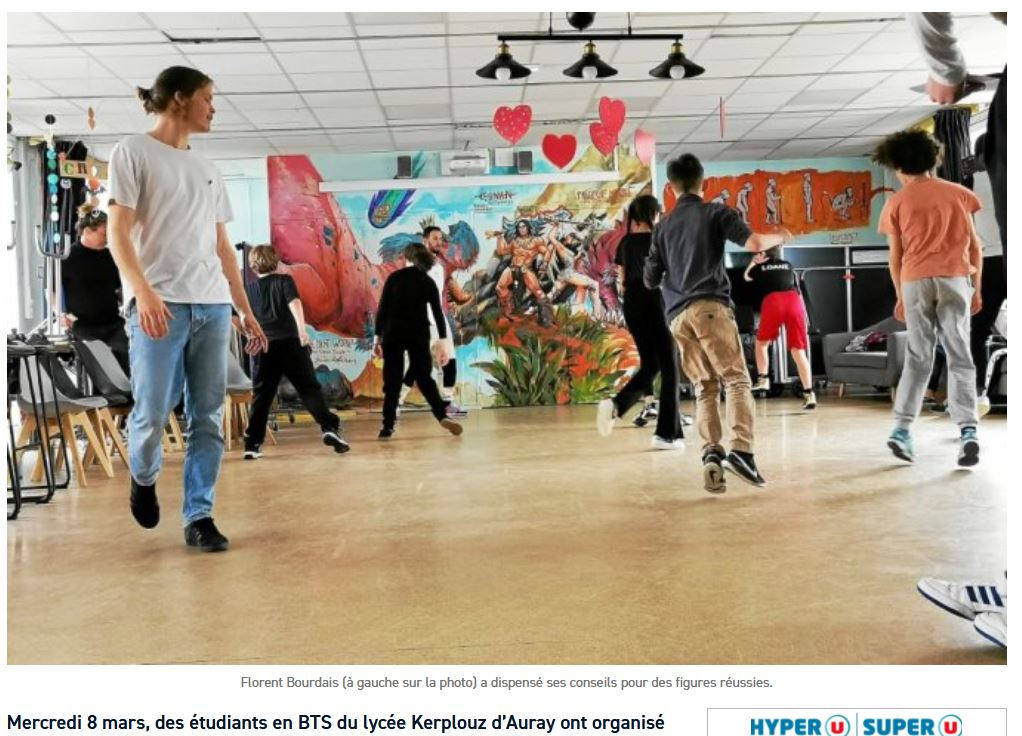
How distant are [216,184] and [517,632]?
1488mm

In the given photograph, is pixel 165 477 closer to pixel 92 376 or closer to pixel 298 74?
pixel 92 376

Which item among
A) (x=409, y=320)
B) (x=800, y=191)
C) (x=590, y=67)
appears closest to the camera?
(x=590, y=67)

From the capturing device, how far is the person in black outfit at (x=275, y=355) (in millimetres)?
4910

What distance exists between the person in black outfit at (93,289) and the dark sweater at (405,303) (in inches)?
55.4

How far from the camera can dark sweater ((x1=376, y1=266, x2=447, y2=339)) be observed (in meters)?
5.61

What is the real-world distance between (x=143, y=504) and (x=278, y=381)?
245 cm

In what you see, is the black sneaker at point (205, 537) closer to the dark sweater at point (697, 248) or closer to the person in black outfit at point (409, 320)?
the dark sweater at point (697, 248)

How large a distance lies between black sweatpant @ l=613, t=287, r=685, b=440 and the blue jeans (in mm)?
2348

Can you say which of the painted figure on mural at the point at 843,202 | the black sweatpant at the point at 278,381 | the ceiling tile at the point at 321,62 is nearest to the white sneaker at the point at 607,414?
the black sweatpant at the point at 278,381

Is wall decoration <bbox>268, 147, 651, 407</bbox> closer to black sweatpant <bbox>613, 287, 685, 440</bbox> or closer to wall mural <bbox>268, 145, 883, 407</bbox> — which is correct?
wall mural <bbox>268, 145, 883, 407</bbox>

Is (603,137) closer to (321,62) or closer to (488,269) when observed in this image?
(321,62)

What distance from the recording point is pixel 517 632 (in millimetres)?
1748

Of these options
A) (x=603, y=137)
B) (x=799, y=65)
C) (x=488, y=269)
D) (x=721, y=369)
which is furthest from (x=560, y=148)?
(x=721, y=369)
